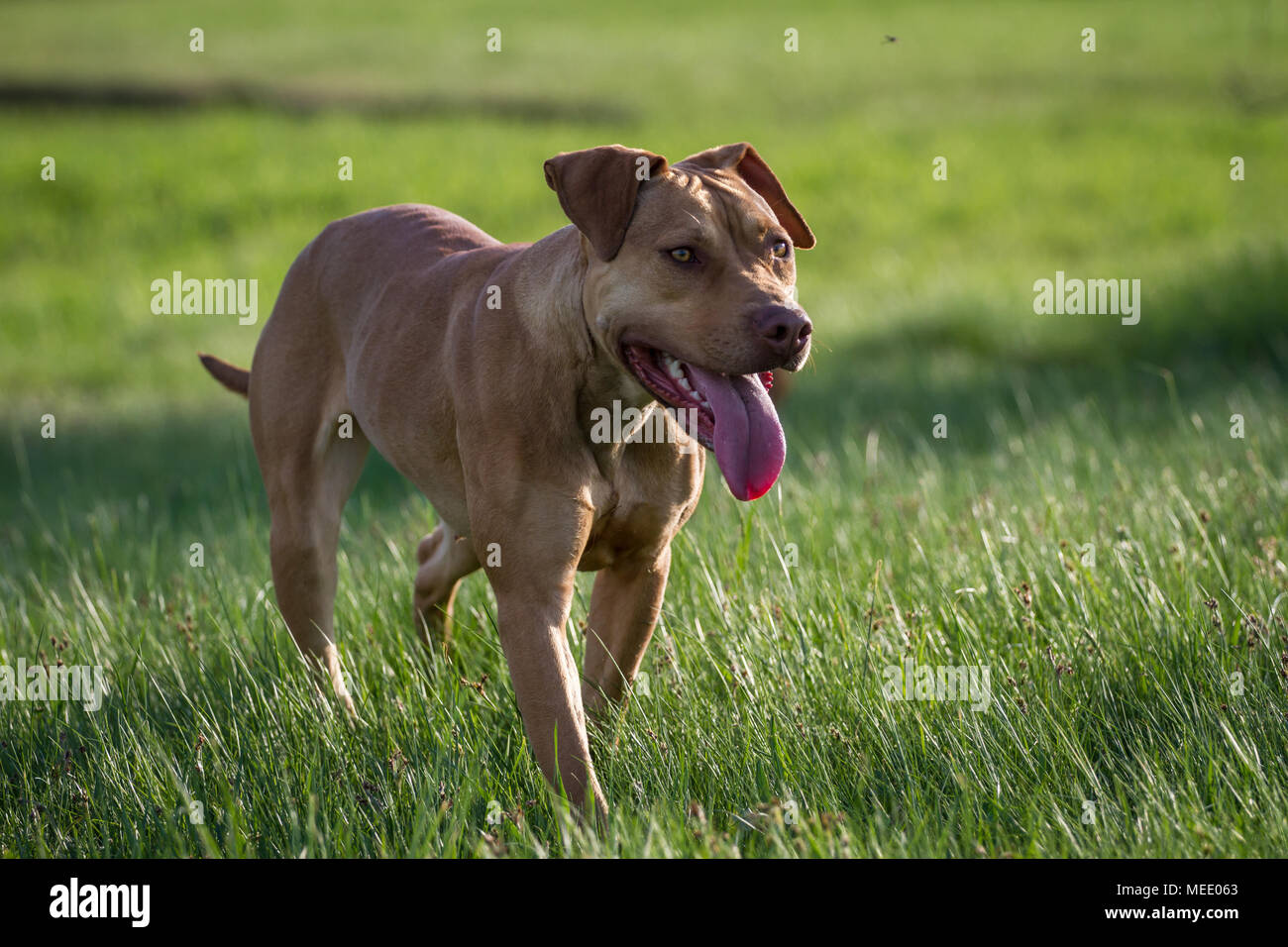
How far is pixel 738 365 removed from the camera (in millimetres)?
3438

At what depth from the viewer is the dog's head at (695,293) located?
345cm

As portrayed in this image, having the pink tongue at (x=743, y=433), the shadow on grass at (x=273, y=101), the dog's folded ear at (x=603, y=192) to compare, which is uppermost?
the shadow on grass at (x=273, y=101)

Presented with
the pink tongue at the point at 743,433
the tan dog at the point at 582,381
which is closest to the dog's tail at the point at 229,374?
the tan dog at the point at 582,381

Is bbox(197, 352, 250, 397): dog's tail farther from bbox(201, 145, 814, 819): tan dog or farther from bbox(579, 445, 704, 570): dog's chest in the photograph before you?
bbox(579, 445, 704, 570): dog's chest

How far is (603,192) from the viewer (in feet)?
11.9

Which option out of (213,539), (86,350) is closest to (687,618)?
(213,539)

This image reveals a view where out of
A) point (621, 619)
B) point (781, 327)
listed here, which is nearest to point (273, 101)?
point (621, 619)

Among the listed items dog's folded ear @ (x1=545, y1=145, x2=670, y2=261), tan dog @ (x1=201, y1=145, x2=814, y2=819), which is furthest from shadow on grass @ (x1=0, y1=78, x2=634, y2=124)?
dog's folded ear @ (x1=545, y1=145, x2=670, y2=261)

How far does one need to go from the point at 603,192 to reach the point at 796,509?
268 cm

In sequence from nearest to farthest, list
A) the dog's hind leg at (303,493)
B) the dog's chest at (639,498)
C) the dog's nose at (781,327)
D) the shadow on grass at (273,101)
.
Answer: the dog's nose at (781,327), the dog's chest at (639,498), the dog's hind leg at (303,493), the shadow on grass at (273,101)

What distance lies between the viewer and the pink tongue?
11.5 ft

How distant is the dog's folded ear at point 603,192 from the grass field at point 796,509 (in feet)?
4.66

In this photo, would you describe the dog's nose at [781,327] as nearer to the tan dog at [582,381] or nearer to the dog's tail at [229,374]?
the tan dog at [582,381]
